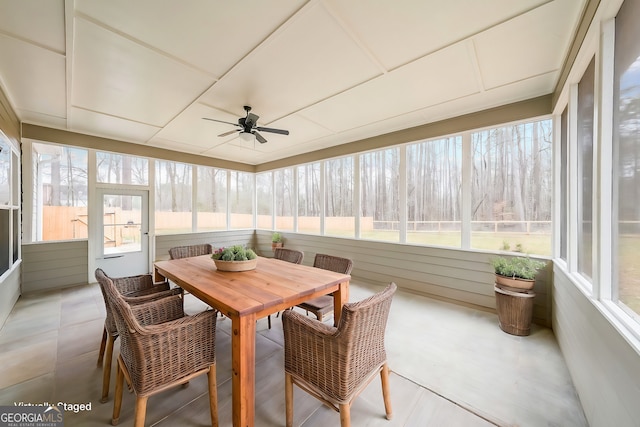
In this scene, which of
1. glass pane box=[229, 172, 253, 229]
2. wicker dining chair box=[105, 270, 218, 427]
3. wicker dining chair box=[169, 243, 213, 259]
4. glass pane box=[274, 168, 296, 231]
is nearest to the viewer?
wicker dining chair box=[105, 270, 218, 427]

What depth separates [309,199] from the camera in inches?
234

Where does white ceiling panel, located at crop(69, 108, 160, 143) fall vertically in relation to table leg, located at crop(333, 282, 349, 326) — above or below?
above

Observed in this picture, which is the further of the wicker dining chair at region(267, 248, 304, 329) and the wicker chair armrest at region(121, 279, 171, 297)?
the wicker dining chair at region(267, 248, 304, 329)

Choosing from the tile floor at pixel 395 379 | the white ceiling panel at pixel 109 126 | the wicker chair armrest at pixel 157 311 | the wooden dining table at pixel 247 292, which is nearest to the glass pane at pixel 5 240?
the tile floor at pixel 395 379

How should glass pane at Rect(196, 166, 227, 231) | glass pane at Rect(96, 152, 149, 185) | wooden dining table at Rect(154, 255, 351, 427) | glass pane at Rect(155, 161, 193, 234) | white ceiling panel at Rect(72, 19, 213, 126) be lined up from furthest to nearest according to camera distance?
glass pane at Rect(196, 166, 227, 231), glass pane at Rect(155, 161, 193, 234), glass pane at Rect(96, 152, 149, 185), white ceiling panel at Rect(72, 19, 213, 126), wooden dining table at Rect(154, 255, 351, 427)

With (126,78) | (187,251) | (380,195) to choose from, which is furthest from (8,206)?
(380,195)

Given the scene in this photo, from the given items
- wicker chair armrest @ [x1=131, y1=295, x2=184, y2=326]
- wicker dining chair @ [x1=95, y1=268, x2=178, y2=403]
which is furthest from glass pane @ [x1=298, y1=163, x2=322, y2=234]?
wicker chair armrest @ [x1=131, y1=295, x2=184, y2=326]

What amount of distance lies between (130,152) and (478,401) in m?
6.41

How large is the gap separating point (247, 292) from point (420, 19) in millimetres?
2389

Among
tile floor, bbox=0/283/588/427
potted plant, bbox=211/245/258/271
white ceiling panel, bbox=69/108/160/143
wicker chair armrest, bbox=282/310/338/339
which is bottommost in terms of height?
tile floor, bbox=0/283/588/427

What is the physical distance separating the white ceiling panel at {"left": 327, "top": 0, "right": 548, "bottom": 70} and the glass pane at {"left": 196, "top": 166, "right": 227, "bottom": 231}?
5220mm

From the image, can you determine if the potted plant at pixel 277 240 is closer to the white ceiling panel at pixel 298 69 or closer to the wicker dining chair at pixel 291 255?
the wicker dining chair at pixel 291 255

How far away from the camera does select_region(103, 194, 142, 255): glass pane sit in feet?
15.4

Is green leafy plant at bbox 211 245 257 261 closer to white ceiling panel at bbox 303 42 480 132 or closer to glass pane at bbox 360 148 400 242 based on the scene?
white ceiling panel at bbox 303 42 480 132
